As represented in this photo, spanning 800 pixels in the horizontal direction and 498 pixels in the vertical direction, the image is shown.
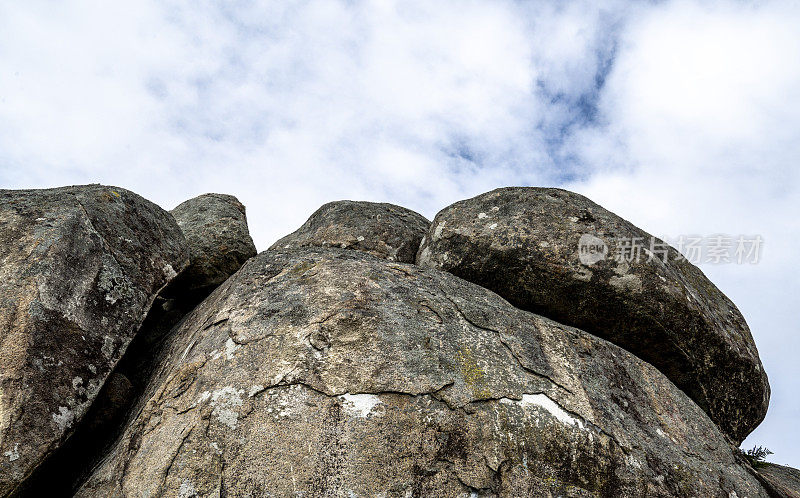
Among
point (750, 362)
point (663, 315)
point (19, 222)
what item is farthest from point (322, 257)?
point (750, 362)

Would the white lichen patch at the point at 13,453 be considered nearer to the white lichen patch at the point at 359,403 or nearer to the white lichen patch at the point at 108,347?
the white lichen patch at the point at 108,347

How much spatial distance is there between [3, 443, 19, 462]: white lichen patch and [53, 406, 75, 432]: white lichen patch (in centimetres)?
29

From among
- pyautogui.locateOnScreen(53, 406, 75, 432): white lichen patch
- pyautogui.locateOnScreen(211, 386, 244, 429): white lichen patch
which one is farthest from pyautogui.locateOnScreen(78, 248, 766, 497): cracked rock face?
pyautogui.locateOnScreen(53, 406, 75, 432): white lichen patch

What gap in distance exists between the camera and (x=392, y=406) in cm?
377

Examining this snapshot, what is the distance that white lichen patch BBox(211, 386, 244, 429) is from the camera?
3.68 m

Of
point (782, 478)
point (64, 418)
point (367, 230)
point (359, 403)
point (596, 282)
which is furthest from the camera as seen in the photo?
point (367, 230)

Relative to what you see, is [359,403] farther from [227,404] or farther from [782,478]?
[782,478]

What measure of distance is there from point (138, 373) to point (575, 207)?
4924 mm

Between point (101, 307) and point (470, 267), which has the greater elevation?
point (470, 267)

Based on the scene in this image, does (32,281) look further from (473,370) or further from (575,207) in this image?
(575,207)

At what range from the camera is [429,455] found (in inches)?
142

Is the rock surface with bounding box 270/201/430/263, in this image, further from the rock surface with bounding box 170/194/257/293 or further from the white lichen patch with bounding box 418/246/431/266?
the rock surface with bounding box 170/194/257/293

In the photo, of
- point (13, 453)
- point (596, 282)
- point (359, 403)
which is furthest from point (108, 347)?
point (596, 282)

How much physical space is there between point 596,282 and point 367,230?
299 centimetres
